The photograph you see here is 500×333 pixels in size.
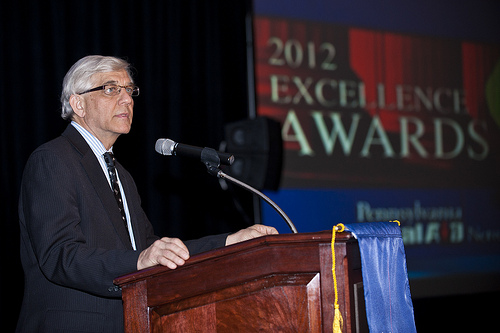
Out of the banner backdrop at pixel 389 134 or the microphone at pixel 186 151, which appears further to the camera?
the banner backdrop at pixel 389 134

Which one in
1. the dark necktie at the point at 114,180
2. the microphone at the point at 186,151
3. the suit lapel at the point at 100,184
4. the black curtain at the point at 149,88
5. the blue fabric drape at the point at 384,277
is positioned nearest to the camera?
the blue fabric drape at the point at 384,277

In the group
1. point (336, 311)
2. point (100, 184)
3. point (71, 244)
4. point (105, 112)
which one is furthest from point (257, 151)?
point (336, 311)

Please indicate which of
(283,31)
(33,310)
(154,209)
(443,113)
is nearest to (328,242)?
(33,310)

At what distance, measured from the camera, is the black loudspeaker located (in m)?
3.99

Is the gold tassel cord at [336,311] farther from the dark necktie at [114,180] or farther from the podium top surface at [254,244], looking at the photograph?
the dark necktie at [114,180]

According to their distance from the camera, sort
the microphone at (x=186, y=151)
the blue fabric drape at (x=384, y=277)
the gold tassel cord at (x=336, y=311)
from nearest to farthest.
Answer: the gold tassel cord at (x=336, y=311), the blue fabric drape at (x=384, y=277), the microphone at (x=186, y=151)

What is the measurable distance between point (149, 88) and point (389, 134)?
2083 mm

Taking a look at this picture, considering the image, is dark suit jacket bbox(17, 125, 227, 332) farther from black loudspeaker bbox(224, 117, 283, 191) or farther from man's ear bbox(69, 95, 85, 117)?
black loudspeaker bbox(224, 117, 283, 191)

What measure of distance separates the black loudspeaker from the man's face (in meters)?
1.71

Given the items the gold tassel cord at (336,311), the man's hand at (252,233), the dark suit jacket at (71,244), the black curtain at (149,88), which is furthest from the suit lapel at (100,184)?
the black curtain at (149,88)

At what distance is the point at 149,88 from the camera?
Result: 4547 mm

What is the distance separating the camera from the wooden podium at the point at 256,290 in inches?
54.3

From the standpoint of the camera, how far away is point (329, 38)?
→ 190 inches

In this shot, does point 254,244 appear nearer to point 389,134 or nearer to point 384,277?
point 384,277
